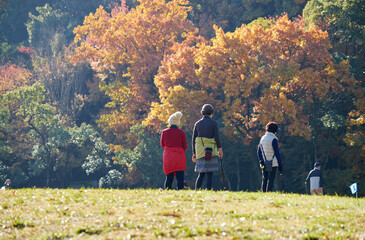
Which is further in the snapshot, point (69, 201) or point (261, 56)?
point (261, 56)

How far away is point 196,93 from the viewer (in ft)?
105

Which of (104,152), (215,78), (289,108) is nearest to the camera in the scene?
(289,108)

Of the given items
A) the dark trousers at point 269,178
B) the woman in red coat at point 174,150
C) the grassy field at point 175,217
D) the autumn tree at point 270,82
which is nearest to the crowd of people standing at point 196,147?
the woman in red coat at point 174,150

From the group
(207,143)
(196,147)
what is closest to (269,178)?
(207,143)

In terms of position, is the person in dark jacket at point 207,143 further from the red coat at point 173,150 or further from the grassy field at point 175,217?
the grassy field at point 175,217

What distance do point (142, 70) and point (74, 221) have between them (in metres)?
31.6

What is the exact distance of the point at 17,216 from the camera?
8.66m

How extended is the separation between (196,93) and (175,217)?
23951 mm

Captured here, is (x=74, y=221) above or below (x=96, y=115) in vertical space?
below

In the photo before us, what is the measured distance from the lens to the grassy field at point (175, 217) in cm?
746

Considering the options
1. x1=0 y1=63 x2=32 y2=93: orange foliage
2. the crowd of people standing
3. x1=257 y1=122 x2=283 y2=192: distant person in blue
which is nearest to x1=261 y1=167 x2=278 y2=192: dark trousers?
x1=257 y1=122 x2=283 y2=192: distant person in blue

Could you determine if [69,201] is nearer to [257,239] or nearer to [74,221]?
[74,221]

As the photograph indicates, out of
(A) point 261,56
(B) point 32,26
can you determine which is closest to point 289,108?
(A) point 261,56

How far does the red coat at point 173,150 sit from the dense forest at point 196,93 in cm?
1817
